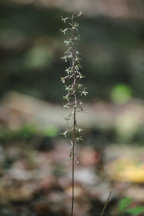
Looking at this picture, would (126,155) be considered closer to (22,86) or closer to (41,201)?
(41,201)

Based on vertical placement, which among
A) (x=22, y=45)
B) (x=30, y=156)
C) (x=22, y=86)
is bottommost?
(x=30, y=156)

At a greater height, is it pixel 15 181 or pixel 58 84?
pixel 58 84

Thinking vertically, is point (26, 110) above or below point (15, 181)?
above

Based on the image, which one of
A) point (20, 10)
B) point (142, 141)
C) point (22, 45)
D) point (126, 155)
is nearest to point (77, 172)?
point (126, 155)

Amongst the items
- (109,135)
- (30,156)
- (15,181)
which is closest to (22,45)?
(109,135)

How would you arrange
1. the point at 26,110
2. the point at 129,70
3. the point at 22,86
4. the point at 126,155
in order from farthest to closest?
the point at 129,70
the point at 22,86
the point at 26,110
the point at 126,155

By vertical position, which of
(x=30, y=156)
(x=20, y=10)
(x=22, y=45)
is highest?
(x=20, y=10)

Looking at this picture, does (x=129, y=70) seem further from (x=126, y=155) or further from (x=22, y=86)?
(x=126, y=155)

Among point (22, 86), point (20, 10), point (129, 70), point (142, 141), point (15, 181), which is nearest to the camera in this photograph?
point (15, 181)

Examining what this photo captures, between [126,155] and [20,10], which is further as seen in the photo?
[20,10]
